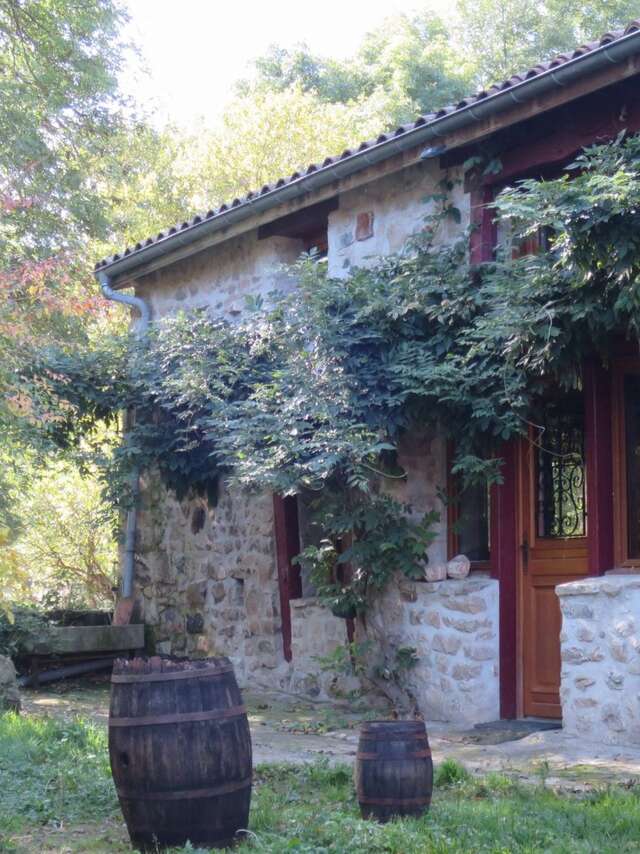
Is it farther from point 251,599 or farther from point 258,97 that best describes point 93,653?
point 258,97

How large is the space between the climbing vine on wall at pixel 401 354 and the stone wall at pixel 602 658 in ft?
4.19

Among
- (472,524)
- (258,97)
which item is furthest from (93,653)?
(258,97)

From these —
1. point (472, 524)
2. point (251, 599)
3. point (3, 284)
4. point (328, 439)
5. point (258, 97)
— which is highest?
point (258, 97)

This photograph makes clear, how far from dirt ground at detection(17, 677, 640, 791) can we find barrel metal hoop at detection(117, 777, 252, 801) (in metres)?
1.83

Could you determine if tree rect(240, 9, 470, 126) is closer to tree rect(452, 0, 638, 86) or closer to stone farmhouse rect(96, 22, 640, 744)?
tree rect(452, 0, 638, 86)

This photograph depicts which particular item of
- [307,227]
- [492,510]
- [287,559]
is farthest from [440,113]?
[287,559]

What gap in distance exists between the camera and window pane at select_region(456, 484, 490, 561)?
8.55 m

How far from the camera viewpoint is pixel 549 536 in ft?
26.3

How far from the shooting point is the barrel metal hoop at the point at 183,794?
4.52 metres

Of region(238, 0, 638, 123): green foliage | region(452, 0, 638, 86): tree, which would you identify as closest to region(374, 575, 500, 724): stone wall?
region(238, 0, 638, 123): green foliage

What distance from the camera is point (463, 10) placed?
25.3m

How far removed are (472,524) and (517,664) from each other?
1.12m

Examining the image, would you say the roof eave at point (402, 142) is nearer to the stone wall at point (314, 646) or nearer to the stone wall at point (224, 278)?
the stone wall at point (224, 278)

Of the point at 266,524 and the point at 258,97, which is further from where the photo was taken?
the point at 258,97
